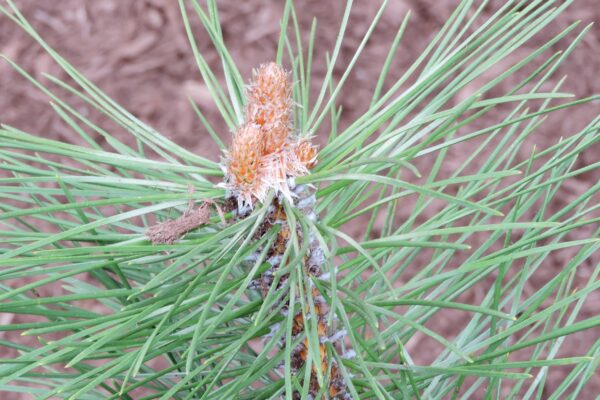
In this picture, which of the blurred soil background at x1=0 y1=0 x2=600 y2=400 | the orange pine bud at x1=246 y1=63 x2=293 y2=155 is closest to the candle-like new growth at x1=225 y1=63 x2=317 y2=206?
the orange pine bud at x1=246 y1=63 x2=293 y2=155

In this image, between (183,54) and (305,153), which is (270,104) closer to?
(305,153)

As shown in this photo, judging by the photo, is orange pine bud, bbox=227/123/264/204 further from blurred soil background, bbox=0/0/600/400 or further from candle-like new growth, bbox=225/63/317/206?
blurred soil background, bbox=0/0/600/400

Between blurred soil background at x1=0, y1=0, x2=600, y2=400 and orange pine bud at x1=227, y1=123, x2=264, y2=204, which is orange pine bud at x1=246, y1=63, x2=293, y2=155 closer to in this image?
orange pine bud at x1=227, y1=123, x2=264, y2=204

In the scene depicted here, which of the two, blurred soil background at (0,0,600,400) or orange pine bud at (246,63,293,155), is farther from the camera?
blurred soil background at (0,0,600,400)

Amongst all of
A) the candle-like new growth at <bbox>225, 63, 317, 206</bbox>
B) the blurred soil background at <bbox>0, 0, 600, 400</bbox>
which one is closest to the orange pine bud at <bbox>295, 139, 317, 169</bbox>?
the candle-like new growth at <bbox>225, 63, 317, 206</bbox>

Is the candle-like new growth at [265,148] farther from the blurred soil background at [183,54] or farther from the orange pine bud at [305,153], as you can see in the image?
the blurred soil background at [183,54]

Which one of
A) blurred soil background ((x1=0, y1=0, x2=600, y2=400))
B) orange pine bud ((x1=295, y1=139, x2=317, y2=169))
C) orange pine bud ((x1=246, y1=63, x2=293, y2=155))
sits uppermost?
blurred soil background ((x1=0, y1=0, x2=600, y2=400))

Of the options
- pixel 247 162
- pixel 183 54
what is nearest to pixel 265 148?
pixel 247 162

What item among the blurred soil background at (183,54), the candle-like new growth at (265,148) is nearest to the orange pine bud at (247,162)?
the candle-like new growth at (265,148)

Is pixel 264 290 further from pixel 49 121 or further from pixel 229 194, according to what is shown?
pixel 49 121

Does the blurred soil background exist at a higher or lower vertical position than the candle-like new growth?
higher
